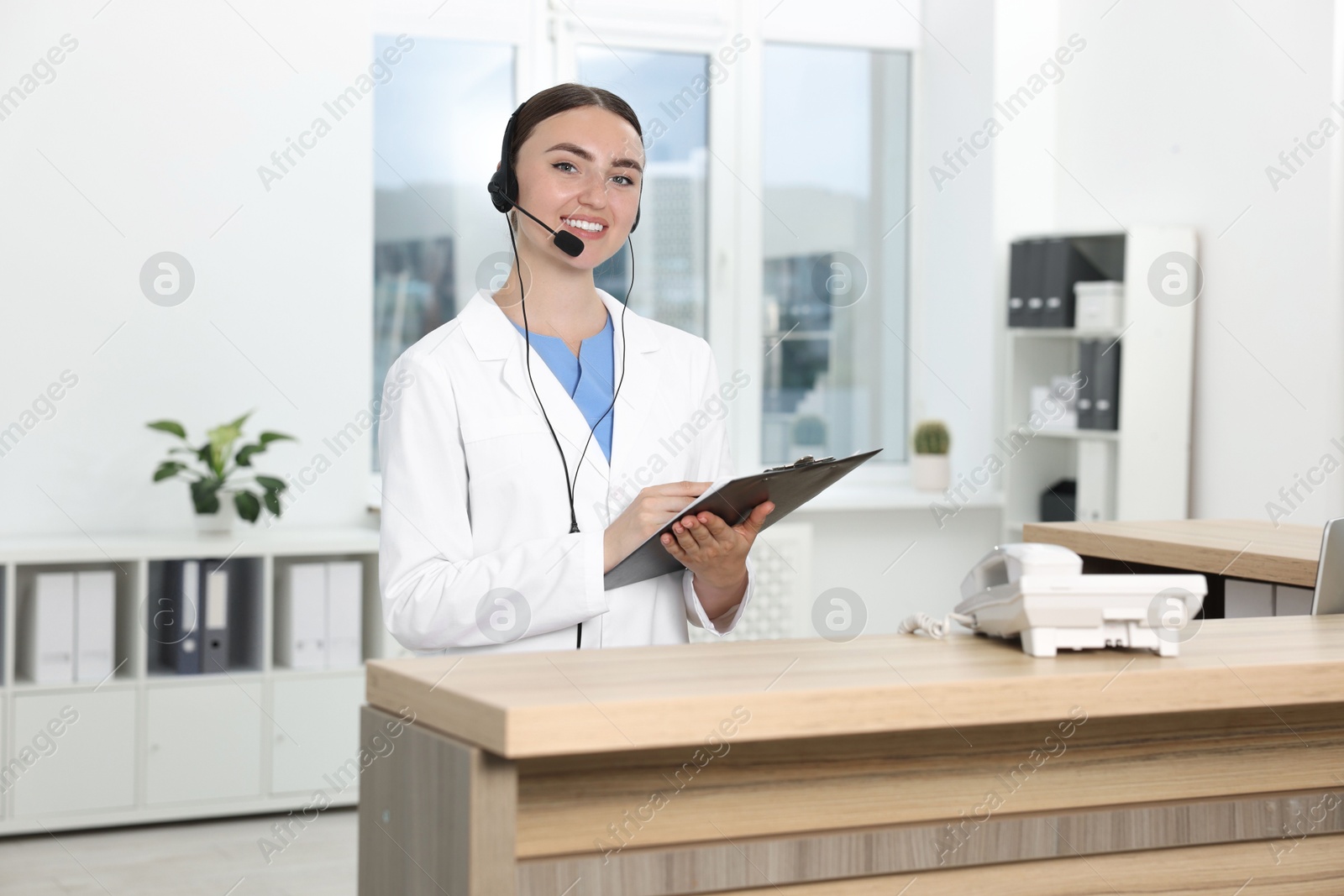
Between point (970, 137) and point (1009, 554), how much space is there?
12.8 ft

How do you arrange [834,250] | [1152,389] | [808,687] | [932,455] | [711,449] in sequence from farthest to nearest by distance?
[834,250] < [932,455] < [1152,389] < [711,449] < [808,687]

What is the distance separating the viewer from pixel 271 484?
154 inches

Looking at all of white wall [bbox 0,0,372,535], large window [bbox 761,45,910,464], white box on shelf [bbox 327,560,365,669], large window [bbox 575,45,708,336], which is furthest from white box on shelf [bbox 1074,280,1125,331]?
white box on shelf [bbox 327,560,365,669]

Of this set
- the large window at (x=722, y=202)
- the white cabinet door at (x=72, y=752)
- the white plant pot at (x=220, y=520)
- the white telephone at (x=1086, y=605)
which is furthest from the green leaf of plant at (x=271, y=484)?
the white telephone at (x=1086, y=605)

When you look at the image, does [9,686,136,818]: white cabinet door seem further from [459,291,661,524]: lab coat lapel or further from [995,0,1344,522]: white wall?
[995,0,1344,522]: white wall

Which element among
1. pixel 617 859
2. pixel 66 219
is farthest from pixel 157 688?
pixel 617 859

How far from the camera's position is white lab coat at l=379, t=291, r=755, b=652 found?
5.44 ft

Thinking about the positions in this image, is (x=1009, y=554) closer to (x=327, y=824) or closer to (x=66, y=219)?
(x=327, y=824)

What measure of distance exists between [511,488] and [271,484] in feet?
7.73

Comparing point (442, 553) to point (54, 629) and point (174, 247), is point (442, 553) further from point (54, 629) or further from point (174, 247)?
point (174, 247)

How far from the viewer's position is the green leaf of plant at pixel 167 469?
385cm

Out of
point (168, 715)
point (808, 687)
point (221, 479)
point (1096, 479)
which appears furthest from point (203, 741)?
point (808, 687)

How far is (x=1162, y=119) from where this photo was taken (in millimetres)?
4457

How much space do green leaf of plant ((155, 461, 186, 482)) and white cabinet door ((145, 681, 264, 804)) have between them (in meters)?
0.59
